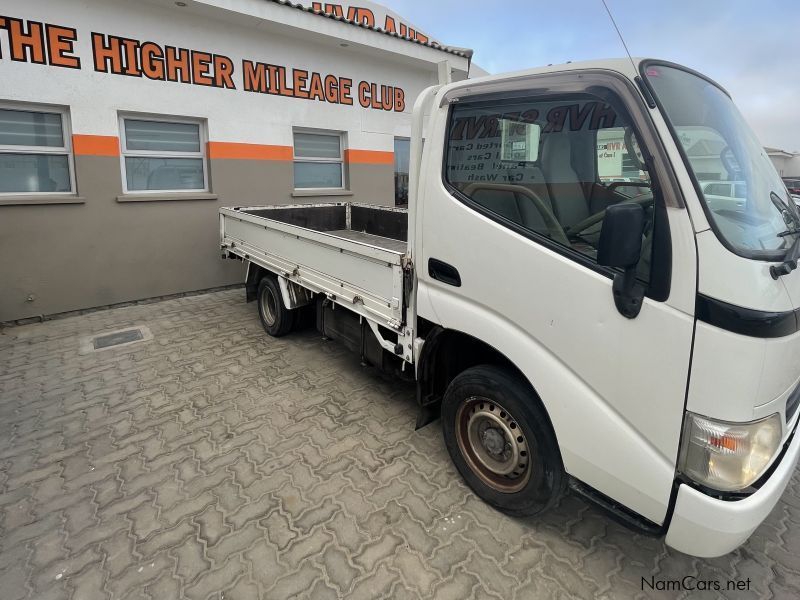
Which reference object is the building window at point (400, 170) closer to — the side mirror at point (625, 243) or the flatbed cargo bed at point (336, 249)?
the flatbed cargo bed at point (336, 249)

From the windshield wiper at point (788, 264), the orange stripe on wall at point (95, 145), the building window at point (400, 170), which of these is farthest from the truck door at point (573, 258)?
the building window at point (400, 170)

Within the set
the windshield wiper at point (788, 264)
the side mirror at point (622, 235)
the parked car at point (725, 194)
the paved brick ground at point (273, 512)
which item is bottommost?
the paved brick ground at point (273, 512)

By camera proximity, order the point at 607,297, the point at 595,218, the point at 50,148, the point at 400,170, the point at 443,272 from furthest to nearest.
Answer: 1. the point at 400,170
2. the point at 50,148
3. the point at 443,272
4. the point at 595,218
5. the point at 607,297

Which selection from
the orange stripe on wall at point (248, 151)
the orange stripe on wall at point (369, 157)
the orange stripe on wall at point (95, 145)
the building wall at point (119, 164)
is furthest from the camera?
the orange stripe on wall at point (369, 157)

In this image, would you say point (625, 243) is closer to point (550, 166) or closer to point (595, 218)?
point (595, 218)

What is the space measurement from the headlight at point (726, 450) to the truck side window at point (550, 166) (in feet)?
1.98

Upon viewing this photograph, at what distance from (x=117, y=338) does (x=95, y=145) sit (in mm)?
2578

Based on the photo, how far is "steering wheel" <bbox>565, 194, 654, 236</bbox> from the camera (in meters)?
1.80

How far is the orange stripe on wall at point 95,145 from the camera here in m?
5.80

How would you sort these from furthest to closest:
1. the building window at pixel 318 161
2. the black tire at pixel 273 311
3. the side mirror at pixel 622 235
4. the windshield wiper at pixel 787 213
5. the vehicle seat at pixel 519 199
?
the building window at pixel 318 161, the black tire at pixel 273 311, the vehicle seat at pixel 519 199, the windshield wiper at pixel 787 213, the side mirror at pixel 622 235

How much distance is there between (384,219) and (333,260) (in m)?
2.39

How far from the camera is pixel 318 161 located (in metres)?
8.25

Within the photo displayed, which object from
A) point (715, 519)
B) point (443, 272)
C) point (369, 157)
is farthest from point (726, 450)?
point (369, 157)

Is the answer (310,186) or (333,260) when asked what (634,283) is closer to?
(333,260)
